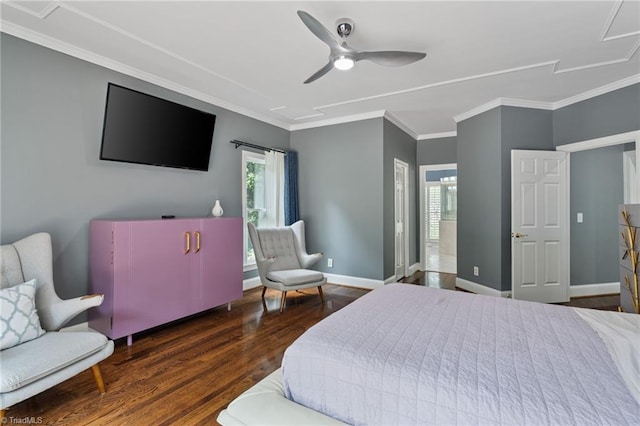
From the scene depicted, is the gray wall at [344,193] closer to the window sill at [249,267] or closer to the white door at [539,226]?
the window sill at [249,267]

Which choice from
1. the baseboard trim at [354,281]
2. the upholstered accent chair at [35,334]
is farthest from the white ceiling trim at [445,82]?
the upholstered accent chair at [35,334]

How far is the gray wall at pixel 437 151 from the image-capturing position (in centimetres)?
570

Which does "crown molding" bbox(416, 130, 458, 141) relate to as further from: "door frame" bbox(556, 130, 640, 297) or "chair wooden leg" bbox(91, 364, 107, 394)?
"chair wooden leg" bbox(91, 364, 107, 394)

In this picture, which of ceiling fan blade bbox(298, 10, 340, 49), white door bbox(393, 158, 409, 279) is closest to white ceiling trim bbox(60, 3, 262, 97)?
ceiling fan blade bbox(298, 10, 340, 49)

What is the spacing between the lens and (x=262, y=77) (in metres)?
3.37

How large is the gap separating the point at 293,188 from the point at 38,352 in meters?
3.78

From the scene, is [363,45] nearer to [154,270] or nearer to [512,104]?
[512,104]

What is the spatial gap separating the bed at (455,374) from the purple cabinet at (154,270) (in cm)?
190

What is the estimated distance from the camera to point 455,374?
3.71 feet

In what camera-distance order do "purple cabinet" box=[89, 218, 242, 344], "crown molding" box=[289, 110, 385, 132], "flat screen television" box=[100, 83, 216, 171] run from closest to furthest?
"purple cabinet" box=[89, 218, 242, 344] → "flat screen television" box=[100, 83, 216, 171] → "crown molding" box=[289, 110, 385, 132]

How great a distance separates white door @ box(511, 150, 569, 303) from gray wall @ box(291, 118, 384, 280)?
1757mm

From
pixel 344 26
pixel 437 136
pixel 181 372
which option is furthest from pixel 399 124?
pixel 181 372

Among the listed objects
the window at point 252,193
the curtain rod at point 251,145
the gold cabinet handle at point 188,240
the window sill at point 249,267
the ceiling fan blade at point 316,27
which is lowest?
the window sill at point 249,267

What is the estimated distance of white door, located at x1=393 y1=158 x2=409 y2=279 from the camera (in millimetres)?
5168
